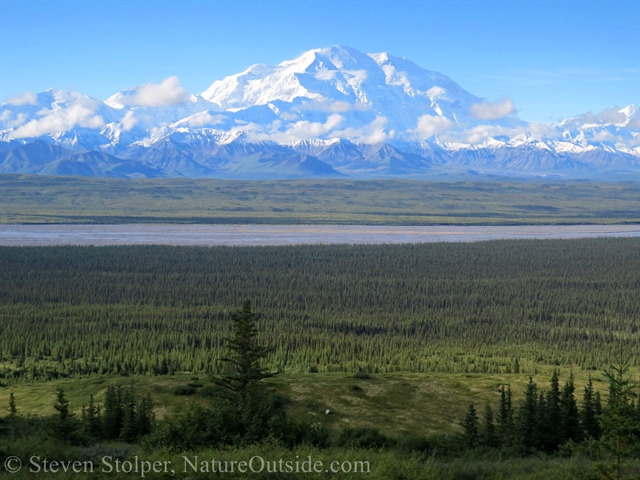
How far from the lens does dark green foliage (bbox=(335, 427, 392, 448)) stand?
3559 cm

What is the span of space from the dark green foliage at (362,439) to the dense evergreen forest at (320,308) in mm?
24053

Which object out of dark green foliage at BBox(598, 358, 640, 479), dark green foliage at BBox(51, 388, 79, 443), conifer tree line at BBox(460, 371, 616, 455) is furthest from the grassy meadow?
conifer tree line at BBox(460, 371, 616, 455)

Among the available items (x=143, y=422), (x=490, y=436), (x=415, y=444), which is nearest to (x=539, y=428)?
(x=490, y=436)

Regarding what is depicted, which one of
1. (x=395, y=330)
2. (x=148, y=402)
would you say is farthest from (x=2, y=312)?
(x=148, y=402)

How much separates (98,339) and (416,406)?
34678 millimetres

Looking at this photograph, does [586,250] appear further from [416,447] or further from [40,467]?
[40,467]

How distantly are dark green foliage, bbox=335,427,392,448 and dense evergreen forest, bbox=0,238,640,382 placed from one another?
78.9ft

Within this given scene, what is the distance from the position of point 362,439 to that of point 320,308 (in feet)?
179

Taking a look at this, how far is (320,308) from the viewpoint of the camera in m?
91.2

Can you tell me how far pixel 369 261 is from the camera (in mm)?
135375

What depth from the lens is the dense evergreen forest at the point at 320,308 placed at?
2648 inches

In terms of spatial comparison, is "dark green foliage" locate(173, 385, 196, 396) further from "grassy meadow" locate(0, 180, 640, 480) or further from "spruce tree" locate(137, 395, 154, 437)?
"spruce tree" locate(137, 395, 154, 437)

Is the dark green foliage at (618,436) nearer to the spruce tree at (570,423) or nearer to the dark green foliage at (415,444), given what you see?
the dark green foliage at (415,444)

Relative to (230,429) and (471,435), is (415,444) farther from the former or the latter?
(230,429)
